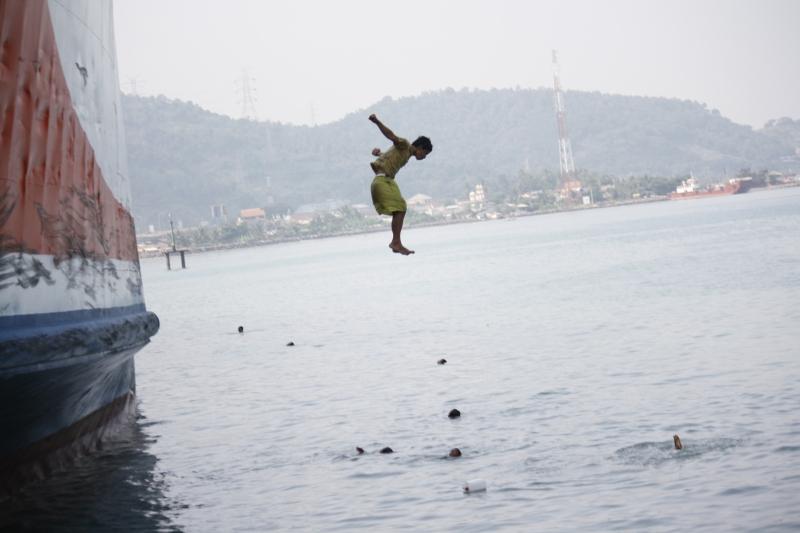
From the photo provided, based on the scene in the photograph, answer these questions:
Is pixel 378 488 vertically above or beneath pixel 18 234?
beneath

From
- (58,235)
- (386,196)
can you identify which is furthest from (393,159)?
(58,235)

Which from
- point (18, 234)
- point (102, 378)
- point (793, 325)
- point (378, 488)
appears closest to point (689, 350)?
point (793, 325)

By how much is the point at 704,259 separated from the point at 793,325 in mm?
45221

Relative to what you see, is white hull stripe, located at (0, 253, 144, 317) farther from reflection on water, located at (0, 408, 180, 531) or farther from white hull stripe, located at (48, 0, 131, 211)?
reflection on water, located at (0, 408, 180, 531)

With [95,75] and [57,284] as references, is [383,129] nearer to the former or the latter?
[57,284]

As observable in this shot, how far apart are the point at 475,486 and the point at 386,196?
6263 millimetres

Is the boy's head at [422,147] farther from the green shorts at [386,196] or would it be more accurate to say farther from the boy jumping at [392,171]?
the green shorts at [386,196]

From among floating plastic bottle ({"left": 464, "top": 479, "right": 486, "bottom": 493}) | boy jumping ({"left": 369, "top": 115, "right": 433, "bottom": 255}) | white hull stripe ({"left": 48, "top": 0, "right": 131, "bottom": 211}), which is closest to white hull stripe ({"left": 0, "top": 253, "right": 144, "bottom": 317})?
white hull stripe ({"left": 48, "top": 0, "right": 131, "bottom": 211})

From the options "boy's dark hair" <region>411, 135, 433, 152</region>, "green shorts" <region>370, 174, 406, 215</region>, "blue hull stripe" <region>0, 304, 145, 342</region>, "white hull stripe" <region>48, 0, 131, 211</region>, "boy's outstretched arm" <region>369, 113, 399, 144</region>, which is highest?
"white hull stripe" <region>48, 0, 131, 211</region>

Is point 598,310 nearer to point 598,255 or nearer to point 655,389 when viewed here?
point 655,389

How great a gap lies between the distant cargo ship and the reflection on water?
500mm

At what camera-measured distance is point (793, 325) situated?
35.3 metres

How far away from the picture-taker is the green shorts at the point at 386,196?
12.6 m

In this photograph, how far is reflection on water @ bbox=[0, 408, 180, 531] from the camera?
16.6 m
